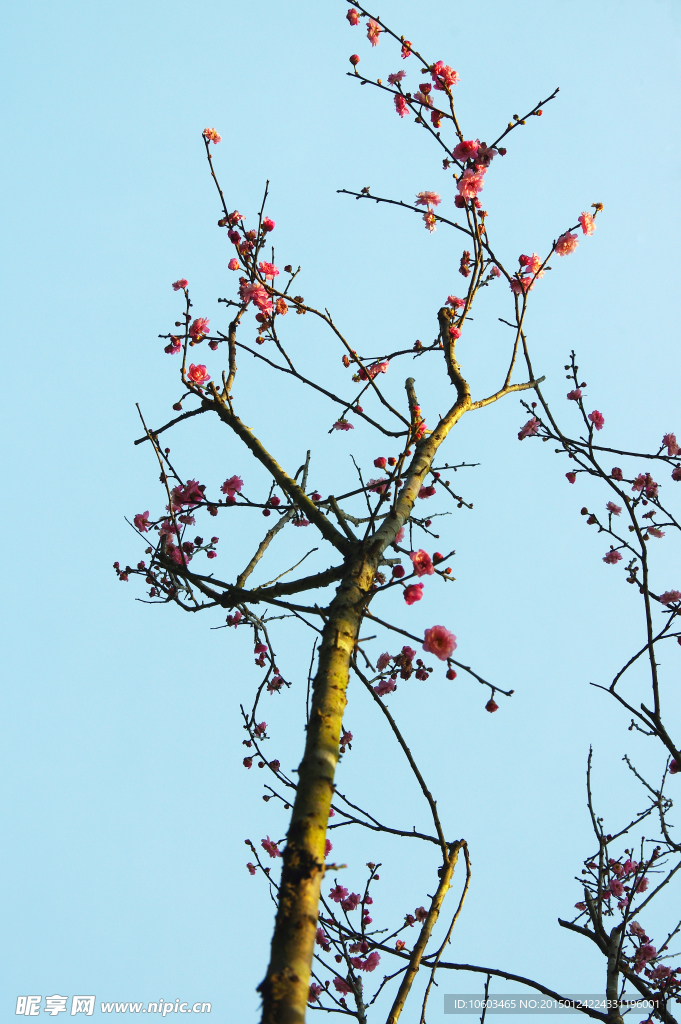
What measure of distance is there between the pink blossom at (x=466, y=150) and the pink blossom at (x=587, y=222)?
1078 millimetres

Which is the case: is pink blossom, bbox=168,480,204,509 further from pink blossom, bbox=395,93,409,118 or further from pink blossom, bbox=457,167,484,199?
pink blossom, bbox=395,93,409,118

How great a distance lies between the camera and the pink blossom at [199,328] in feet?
12.9

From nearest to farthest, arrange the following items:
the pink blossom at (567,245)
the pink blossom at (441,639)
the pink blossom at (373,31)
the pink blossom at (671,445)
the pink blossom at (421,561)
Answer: the pink blossom at (441,639), the pink blossom at (421,561), the pink blossom at (373,31), the pink blossom at (567,245), the pink blossom at (671,445)

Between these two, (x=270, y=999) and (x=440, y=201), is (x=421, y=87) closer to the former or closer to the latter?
(x=440, y=201)

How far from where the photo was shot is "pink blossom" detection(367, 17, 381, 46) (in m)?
4.86

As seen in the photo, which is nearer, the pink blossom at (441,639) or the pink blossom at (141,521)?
the pink blossom at (441,639)

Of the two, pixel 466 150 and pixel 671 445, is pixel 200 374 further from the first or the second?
pixel 671 445

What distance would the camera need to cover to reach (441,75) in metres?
4.55

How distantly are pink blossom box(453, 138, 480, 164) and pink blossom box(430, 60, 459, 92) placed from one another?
583 millimetres

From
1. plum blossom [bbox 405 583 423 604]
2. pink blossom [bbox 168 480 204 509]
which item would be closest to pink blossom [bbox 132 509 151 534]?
pink blossom [bbox 168 480 204 509]

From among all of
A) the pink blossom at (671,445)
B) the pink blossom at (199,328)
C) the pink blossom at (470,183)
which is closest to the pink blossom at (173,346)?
the pink blossom at (199,328)

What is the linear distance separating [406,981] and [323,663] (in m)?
1.36

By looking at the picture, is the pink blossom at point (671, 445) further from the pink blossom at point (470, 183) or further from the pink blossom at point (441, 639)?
the pink blossom at point (441, 639)

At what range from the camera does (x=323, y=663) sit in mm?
2373
